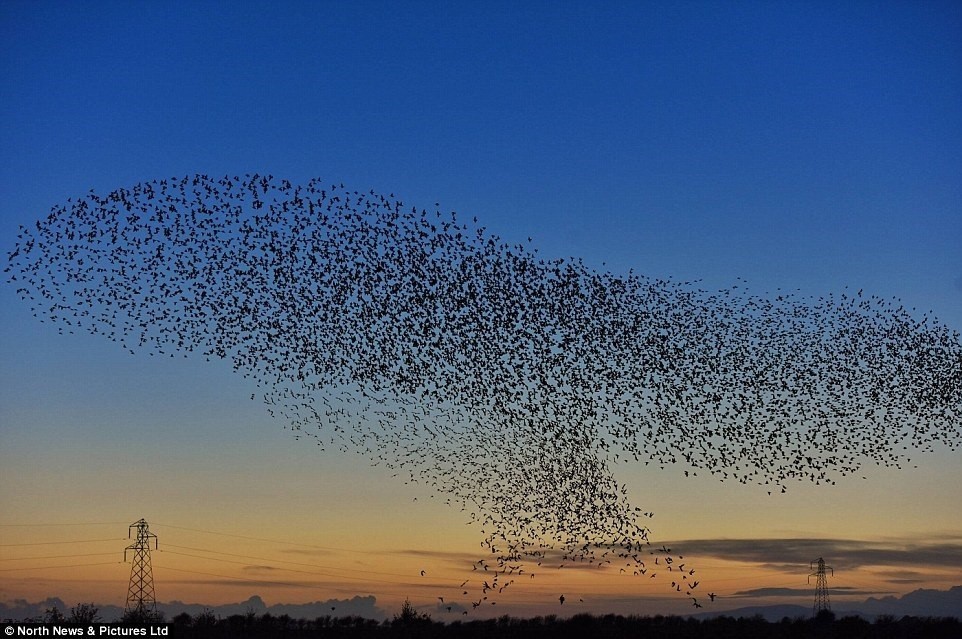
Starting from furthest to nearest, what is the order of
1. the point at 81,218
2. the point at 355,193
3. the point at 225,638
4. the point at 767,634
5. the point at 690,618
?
the point at 690,618 → the point at 767,634 → the point at 225,638 → the point at 81,218 → the point at 355,193

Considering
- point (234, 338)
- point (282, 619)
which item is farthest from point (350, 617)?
point (234, 338)

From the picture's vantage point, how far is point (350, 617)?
6506 cm

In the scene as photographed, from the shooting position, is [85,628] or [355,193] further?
[85,628]

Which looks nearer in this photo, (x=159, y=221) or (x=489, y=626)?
(x=159, y=221)

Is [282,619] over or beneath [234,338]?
beneath

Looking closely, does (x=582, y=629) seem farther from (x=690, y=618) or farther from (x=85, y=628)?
(x=85, y=628)

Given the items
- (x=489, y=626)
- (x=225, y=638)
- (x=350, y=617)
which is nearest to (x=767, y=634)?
(x=489, y=626)

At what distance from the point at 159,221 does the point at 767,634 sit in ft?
129

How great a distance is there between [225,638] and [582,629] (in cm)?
1911

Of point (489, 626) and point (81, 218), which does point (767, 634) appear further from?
point (81, 218)

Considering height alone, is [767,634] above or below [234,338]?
below

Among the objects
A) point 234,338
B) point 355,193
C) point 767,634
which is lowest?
point 767,634

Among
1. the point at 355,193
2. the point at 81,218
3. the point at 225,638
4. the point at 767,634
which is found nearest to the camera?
the point at 355,193

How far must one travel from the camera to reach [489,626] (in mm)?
63812
